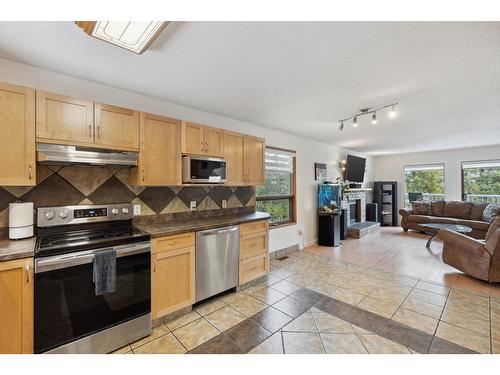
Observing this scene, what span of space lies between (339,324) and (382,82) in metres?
2.56

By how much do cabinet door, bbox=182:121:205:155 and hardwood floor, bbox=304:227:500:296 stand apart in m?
3.28

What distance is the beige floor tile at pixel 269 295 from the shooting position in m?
2.68

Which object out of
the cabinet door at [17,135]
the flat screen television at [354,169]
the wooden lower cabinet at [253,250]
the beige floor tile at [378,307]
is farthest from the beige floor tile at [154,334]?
the flat screen television at [354,169]

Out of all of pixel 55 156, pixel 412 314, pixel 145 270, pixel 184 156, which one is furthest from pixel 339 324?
pixel 55 156

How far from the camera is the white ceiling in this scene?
61.6 inches

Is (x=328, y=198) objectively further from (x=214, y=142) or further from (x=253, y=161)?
(x=214, y=142)

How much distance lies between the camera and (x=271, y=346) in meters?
1.90

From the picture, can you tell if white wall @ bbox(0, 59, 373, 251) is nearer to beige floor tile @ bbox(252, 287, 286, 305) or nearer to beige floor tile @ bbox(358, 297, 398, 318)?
beige floor tile @ bbox(252, 287, 286, 305)

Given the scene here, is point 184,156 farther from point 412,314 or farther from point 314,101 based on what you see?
point 412,314

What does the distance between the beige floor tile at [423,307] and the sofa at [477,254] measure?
4.24ft

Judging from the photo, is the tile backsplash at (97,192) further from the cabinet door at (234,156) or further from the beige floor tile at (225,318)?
the beige floor tile at (225,318)

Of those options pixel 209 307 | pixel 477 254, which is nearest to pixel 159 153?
pixel 209 307
